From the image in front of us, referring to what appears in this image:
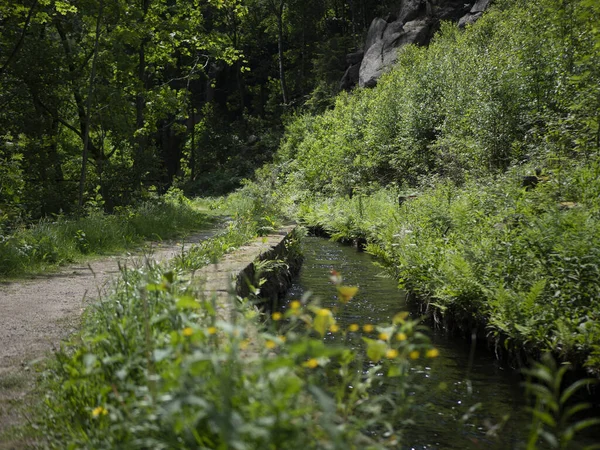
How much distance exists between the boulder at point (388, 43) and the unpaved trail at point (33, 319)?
2574cm

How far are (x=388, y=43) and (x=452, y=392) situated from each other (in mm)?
29812

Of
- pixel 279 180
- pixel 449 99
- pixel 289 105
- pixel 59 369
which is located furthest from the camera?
pixel 289 105

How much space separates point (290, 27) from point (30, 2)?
31055 millimetres

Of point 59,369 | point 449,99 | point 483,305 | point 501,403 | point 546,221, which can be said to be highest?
point 449,99

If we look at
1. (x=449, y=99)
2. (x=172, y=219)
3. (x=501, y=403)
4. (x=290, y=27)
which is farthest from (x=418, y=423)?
(x=290, y=27)

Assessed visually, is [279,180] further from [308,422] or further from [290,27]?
[308,422]

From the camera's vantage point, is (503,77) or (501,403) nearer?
(501,403)

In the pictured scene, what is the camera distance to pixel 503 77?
13469 millimetres

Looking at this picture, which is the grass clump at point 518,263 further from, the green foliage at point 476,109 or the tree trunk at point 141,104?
the tree trunk at point 141,104

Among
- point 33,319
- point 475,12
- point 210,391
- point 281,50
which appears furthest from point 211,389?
point 281,50

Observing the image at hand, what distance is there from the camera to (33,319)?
17.4 ft

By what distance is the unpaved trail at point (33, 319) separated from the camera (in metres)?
3.53

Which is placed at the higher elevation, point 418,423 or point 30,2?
point 30,2

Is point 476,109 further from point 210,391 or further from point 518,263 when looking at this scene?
point 210,391
